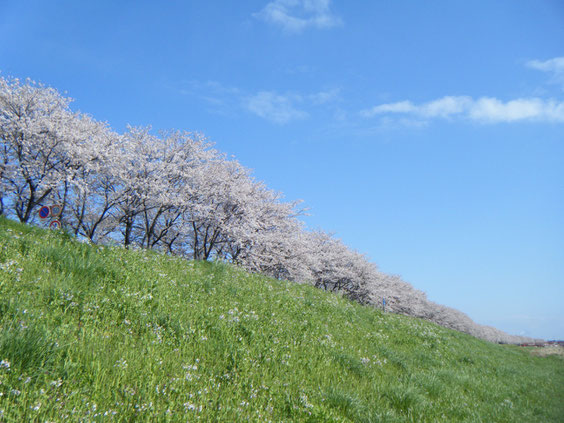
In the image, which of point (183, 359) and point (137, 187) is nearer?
point (183, 359)

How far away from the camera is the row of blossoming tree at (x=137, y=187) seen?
93.8ft

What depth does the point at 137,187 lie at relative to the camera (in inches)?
1314

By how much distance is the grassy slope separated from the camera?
3.61 m

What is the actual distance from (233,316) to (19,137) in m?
30.6

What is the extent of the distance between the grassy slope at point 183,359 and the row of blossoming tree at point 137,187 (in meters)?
18.2

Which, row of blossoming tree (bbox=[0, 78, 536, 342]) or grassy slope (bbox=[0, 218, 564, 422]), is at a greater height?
row of blossoming tree (bbox=[0, 78, 536, 342])

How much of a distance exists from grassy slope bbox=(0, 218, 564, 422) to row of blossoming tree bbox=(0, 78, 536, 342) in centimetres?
1817

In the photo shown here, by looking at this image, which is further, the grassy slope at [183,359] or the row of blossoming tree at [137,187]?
the row of blossoming tree at [137,187]

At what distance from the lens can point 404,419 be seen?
534 cm

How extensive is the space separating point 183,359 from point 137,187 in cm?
3159

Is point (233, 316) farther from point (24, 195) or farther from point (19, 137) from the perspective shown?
point (24, 195)

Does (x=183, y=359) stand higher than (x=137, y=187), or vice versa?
(x=137, y=187)

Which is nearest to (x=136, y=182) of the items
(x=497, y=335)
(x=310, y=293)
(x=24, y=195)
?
(x=24, y=195)

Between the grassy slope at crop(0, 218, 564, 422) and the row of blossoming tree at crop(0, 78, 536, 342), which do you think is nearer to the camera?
A: the grassy slope at crop(0, 218, 564, 422)
